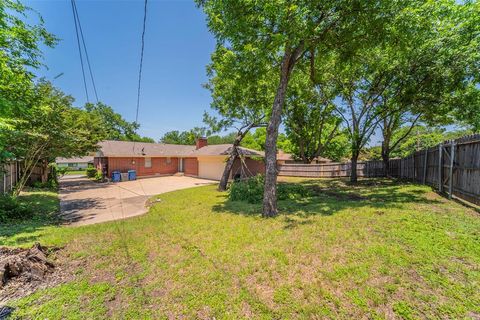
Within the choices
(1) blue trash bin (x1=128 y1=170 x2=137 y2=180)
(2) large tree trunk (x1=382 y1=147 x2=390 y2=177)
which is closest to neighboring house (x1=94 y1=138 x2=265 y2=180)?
(1) blue trash bin (x1=128 y1=170 x2=137 y2=180)

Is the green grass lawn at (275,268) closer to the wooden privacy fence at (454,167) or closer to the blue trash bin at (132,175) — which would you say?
the wooden privacy fence at (454,167)

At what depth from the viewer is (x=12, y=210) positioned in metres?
6.88

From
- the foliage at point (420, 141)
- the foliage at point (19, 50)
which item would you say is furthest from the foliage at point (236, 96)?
the foliage at point (420, 141)

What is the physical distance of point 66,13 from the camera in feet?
19.9

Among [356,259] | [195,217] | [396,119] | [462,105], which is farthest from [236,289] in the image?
[396,119]

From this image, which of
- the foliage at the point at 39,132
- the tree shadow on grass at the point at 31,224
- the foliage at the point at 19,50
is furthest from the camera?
the foliage at the point at 39,132

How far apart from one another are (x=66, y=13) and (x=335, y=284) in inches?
371

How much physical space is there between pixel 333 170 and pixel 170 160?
54.6 ft

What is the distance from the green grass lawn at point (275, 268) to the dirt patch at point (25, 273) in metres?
0.25

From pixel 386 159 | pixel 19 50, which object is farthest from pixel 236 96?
pixel 386 159

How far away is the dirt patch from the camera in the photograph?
3164 millimetres

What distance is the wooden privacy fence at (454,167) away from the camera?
19.2 ft

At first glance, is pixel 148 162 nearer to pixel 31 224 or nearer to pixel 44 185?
pixel 44 185

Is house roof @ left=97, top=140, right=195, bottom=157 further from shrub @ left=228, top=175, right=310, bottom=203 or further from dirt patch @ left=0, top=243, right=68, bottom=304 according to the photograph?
dirt patch @ left=0, top=243, right=68, bottom=304
